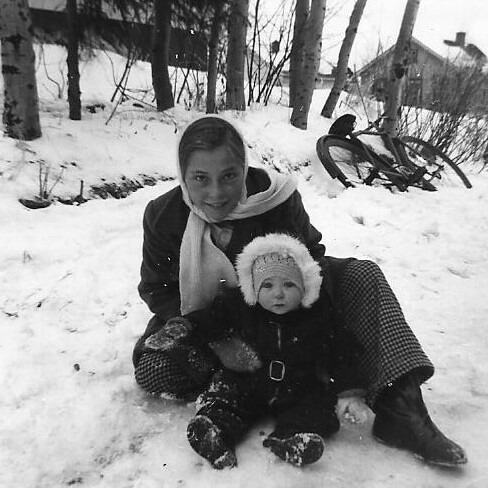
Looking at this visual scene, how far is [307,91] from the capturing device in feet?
21.9

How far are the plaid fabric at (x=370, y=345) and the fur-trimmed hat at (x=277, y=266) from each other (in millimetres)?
162

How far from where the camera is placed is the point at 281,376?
162 centimetres

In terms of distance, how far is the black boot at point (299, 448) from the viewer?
1425 mm

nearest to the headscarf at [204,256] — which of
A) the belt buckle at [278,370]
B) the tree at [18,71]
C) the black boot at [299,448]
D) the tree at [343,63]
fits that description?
the belt buckle at [278,370]

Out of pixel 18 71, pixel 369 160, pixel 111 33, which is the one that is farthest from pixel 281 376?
pixel 369 160

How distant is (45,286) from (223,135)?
4.39ft

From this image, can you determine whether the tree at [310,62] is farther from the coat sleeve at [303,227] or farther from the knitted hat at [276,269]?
the knitted hat at [276,269]

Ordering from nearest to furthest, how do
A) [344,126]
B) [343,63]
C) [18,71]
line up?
1. [18,71]
2. [344,126]
3. [343,63]

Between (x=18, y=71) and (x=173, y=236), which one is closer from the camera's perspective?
(x=173, y=236)

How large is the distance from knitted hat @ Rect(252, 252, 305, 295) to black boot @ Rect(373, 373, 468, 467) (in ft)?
1.42

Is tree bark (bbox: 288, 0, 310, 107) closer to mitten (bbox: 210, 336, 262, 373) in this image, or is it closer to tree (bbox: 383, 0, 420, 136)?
tree (bbox: 383, 0, 420, 136)

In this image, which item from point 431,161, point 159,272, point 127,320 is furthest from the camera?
point 431,161

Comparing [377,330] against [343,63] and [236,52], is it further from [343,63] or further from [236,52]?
[343,63]

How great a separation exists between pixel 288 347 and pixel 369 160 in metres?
4.69
